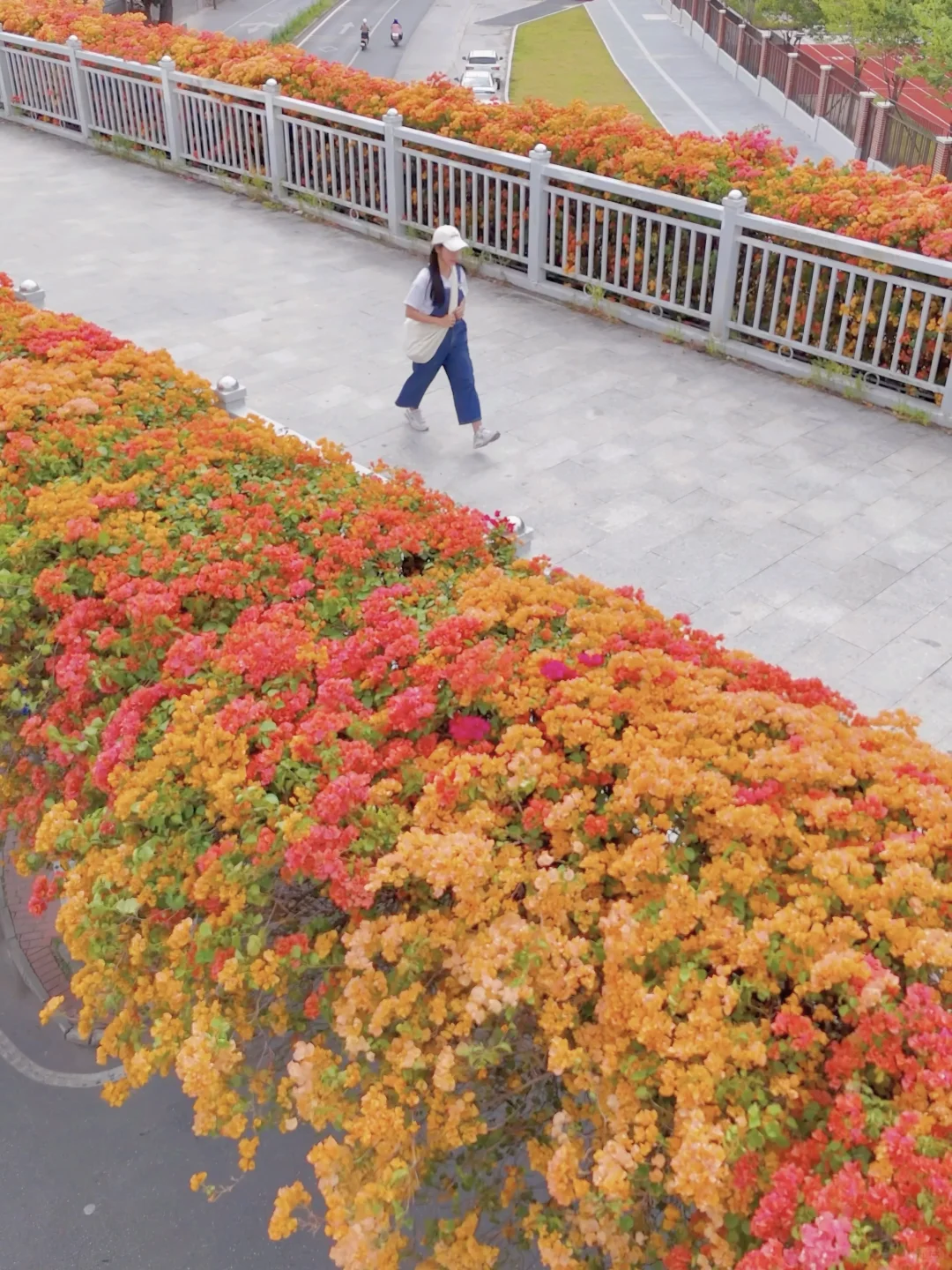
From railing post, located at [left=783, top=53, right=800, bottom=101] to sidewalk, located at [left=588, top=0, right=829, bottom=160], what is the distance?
767mm

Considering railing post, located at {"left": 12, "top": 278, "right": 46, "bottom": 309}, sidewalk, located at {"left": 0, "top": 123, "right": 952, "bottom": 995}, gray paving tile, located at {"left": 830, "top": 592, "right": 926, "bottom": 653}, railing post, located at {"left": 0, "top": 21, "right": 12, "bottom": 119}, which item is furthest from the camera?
railing post, located at {"left": 0, "top": 21, "right": 12, "bottom": 119}

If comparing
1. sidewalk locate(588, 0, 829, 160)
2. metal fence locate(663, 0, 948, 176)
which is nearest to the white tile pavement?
metal fence locate(663, 0, 948, 176)

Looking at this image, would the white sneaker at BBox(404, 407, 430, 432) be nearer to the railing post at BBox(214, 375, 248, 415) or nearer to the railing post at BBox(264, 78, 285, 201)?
the railing post at BBox(214, 375, 248, 415)

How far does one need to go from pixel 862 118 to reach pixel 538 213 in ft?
84.7

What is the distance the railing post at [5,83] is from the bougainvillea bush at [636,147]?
3513mm

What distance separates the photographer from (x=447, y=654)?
400 cm

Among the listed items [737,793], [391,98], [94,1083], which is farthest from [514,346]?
[737,793]

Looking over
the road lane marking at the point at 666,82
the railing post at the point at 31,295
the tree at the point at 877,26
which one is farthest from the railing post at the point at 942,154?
the railing post at the point at 31,295

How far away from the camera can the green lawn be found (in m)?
42.1

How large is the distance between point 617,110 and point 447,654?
863cm

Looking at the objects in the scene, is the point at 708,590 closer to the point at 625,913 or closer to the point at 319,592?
the point at 319,592

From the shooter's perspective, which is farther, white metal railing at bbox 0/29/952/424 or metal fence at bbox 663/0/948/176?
metal fence at bbox 663/0/948/176

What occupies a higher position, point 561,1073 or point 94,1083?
point 561,1073

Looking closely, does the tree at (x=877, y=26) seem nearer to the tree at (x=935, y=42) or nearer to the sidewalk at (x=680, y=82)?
the tree at (x=935, y=42)
